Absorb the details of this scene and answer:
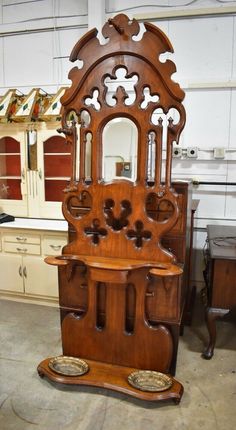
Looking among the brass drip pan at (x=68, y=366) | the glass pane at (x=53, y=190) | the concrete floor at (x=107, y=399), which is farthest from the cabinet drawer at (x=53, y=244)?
the brass drip pan at (x=68, y=366)

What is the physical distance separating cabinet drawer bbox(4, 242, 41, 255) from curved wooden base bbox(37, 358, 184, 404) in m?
1.19

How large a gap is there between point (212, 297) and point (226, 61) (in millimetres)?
2141

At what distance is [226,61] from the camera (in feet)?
9.62

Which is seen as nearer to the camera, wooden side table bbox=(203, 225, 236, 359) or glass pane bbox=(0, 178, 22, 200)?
wooden side table bbox=(203, 225, 236, 359)

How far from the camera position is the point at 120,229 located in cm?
199

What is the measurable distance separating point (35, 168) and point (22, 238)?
2.36ft

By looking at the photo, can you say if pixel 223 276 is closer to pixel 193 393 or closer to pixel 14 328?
pixel 193 393

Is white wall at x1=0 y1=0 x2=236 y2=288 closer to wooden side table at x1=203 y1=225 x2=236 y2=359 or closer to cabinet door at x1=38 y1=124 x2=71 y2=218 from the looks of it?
cabinet door at x1=38 y1=124 x2=71 y2=218

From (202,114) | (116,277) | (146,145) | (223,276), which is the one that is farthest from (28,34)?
(223,276)

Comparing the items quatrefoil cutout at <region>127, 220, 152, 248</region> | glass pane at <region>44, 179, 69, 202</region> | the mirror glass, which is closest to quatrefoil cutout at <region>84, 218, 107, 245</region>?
quatrefoil cutout at <region>127, 220, 152, 248</region>

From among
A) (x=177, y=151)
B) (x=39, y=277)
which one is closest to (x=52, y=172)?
(x=39, y=277)

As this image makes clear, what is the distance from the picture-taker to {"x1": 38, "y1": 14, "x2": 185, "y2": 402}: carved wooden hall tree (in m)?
1.81

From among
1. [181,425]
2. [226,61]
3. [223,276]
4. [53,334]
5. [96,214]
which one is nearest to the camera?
[181,425]

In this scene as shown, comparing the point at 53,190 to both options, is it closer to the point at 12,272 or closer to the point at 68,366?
the point at 12,272
